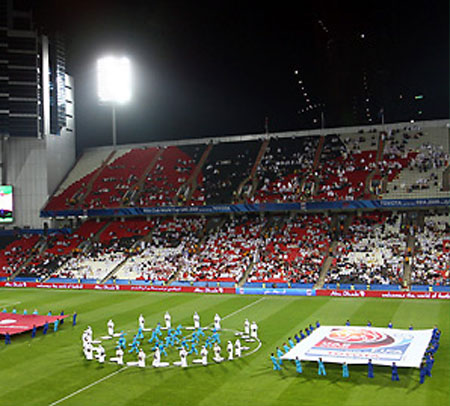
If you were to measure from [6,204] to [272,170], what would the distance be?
3109 centimetres

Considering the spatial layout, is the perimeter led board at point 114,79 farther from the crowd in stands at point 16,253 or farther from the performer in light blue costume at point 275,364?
the performer in light blue costume at point 275,364

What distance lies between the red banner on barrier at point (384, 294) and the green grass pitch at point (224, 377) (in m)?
4.48

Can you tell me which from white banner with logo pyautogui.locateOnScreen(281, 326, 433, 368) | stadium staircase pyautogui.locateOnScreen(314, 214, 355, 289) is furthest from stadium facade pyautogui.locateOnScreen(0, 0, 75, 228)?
white banner with logo pyautogui.locateOnScreen(281, 326, 433, 368)

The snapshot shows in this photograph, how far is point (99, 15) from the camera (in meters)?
59.5

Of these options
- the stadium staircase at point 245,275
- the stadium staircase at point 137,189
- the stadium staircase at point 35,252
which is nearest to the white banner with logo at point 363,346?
the stadium staircase at point 245,275

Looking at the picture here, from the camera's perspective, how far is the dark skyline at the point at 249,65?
37.5 metres

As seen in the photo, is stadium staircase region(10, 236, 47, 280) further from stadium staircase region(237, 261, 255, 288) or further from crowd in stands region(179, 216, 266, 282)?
stadium staircase region(237, 261, 255, 288)

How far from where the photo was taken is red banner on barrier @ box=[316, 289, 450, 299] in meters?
39.2

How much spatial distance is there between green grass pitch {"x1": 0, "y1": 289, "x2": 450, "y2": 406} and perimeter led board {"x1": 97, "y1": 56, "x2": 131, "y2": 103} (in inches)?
1378

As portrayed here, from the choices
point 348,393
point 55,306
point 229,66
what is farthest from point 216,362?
point 229,66

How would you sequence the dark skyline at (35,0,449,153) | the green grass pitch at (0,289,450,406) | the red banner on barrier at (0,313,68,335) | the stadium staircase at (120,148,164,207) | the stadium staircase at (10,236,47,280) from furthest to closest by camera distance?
the stadium staircase at (120,148,164,207) → the stadium staircase at (10,236,47,280) → the dark skyline at (35,0,449,153) → the red banner on barrier at (0,313,68,335) → the green grass pitch at (0,289,450,406)

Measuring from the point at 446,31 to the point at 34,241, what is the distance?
157 ft

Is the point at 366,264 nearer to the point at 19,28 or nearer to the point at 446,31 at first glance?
the point at 446,31

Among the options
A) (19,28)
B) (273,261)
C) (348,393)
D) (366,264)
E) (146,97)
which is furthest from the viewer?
(146,97)
